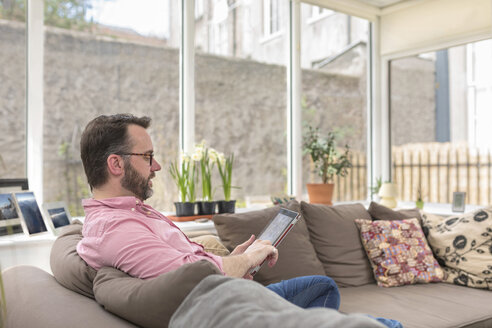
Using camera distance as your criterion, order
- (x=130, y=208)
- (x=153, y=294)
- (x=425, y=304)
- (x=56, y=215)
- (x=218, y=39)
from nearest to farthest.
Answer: (x=153, y=294) < (x=130, y=208) < (x=425, y=304) < (x=56, y=215) < (x=218, y=39)

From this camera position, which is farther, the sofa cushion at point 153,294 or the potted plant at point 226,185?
the potted plant at point 226,185

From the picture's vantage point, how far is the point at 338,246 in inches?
105

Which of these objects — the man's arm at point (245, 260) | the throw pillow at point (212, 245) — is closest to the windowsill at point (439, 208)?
the throw pillow at point (212, 245)

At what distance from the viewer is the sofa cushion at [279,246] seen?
2.30 metres

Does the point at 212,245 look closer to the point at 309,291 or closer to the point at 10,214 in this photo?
the point at 309,291

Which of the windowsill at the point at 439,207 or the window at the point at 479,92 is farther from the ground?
the window at the point at 479,92

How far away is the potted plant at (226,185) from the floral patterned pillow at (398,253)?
90 centimetres

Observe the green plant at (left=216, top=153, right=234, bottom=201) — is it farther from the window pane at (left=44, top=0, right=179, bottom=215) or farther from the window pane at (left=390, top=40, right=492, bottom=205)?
the window pane at (left=390, top=40, right=492, bottom=205)

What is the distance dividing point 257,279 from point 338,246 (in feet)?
2.06

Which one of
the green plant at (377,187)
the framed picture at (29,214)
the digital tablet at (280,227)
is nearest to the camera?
the digital tablet at (280,227)

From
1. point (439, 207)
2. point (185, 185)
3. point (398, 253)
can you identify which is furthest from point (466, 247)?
point (185, 185)

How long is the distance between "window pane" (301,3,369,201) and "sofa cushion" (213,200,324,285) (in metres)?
1.58

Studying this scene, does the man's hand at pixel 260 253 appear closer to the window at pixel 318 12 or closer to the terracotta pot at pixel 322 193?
the terracotta pot at pixel 322 193

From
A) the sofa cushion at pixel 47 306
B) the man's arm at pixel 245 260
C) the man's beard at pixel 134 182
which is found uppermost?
the man's beard at pixel 134 182
